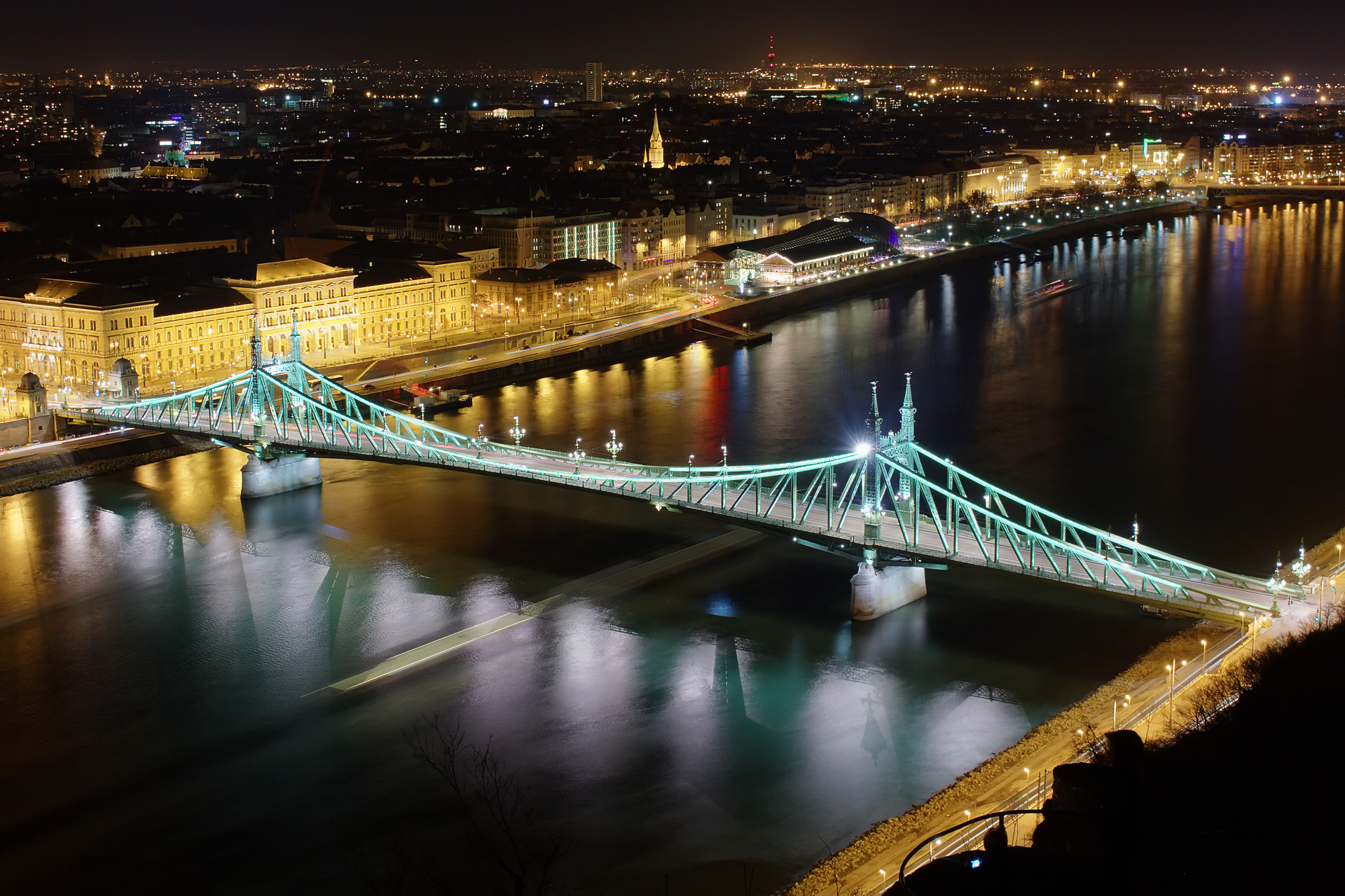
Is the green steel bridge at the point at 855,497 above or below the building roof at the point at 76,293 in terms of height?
below

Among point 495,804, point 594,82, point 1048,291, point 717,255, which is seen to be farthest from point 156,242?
point 594,82

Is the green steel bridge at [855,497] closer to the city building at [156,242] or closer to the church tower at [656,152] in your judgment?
Answer: the city building at [156,242]

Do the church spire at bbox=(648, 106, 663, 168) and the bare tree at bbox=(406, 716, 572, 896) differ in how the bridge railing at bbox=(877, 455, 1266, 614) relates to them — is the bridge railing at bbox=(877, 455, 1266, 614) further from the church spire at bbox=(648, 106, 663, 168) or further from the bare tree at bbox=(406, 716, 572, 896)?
the church spire at bbox=(648, 106, 663, 168)

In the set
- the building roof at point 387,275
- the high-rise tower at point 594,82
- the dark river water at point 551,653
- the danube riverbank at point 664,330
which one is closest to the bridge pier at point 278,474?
the dark river water at point 551,653

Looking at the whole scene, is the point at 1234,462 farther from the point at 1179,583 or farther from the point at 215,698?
the point at 215,698

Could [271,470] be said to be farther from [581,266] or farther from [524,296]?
[581,266]

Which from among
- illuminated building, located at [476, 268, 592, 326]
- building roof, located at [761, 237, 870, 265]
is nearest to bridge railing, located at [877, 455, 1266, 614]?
illuminated building, located at [476, 268, 592, 326]
